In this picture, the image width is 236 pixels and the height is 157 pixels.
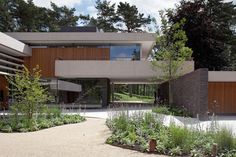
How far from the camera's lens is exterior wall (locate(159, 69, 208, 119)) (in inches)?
722

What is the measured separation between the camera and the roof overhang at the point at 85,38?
30.3m

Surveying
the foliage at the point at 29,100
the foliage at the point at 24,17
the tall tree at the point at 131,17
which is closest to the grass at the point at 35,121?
the foliage at the point at 29,100

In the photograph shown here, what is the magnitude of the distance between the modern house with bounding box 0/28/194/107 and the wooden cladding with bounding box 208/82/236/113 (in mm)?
3740

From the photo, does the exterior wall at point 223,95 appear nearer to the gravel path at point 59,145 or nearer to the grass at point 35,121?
the grass at point 35,121

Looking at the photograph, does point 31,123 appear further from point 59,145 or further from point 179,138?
point 179,138

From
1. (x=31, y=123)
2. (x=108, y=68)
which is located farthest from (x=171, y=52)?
(x=31, y=123)

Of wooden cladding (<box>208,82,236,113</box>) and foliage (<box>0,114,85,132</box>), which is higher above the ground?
wooden cladding (<box>208,82,236,113</box>)

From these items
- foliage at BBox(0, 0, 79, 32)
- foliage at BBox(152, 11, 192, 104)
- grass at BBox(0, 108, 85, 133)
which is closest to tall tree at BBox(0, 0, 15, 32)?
foliage at BBox(0, 0, 79, 32)

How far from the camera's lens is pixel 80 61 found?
28.0 metres

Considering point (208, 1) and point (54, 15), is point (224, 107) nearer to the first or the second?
point (208, 1)

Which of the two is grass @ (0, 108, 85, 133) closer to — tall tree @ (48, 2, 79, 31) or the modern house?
the modern house

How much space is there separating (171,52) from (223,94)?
419cm

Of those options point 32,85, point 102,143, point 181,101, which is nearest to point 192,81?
point 181,101

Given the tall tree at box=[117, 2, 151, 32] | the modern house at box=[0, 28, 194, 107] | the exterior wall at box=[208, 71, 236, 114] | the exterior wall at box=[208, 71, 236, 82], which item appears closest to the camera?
the exterior wall at box=[208, 71, 236, 82]
